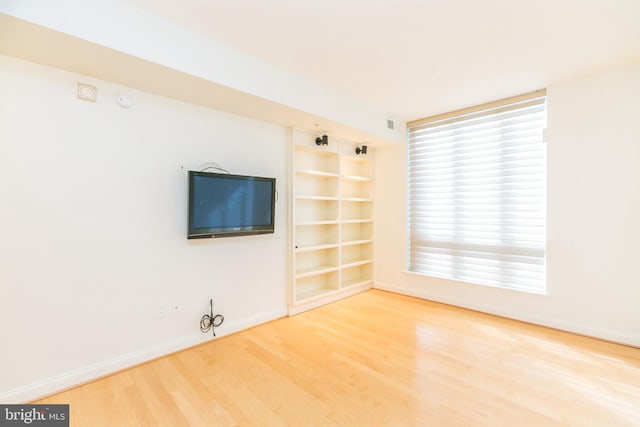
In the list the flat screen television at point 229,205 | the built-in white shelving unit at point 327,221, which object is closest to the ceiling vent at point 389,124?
the built-in white shelving unit at point 327,221

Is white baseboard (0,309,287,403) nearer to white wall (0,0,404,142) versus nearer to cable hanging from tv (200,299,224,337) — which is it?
cable hanging from tv (200,299,224,337)

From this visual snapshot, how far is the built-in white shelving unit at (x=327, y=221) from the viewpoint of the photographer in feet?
12.2

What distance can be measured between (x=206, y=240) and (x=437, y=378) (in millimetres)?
2452

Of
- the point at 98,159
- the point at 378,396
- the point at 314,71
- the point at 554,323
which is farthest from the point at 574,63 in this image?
the point at 98,159

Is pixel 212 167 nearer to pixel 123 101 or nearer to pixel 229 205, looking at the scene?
pixel 229 205

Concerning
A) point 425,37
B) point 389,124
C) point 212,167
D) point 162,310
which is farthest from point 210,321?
point 389,124

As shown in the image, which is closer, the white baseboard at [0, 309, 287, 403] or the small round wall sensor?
the white baseboard at [0, 309, 287, 403]

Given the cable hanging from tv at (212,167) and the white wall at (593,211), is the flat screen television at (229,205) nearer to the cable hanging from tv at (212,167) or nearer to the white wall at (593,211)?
the cable hanging from tv at (212,167)

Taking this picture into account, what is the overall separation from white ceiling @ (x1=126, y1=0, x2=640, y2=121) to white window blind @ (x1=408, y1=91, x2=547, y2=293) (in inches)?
24.1

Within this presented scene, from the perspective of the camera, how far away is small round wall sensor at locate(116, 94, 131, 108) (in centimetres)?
231

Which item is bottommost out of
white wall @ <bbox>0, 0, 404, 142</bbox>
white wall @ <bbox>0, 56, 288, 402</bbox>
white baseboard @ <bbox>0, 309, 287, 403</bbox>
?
white baseboard @ <bbox>0, 309, 287, 403</bbox>

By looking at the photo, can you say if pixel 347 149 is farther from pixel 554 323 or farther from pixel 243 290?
pixel 554 323

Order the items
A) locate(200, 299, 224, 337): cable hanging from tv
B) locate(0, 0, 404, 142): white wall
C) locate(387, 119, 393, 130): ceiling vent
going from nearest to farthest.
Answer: locate(0, 0, 404, 142): white wall < locate(200, 299, 224, 337): cable hanging from tv < locate(387, 119, 393, 130): ceiling vent

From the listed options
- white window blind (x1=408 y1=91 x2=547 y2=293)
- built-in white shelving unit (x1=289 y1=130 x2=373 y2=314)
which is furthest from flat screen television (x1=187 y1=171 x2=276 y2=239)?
white window blind (x1=408 y1=91 x2=547 y2=293)
